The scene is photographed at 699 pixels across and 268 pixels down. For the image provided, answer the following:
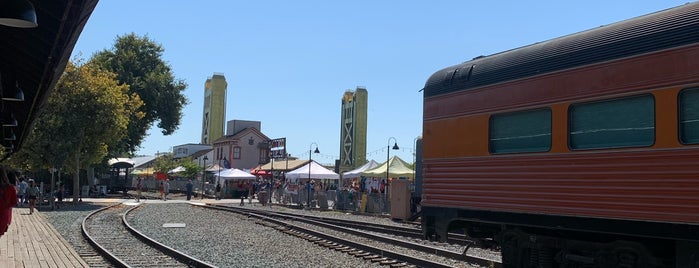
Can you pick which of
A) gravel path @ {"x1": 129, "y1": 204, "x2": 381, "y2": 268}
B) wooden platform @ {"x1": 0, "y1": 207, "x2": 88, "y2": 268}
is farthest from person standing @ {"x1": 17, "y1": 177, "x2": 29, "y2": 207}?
wooden platform @ {"x1": 0, "y1": 207, "x2": 88, "y2": 268}

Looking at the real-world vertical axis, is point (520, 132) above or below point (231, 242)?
above

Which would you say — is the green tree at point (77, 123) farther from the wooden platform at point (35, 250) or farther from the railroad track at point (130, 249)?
the wooden platform at point (35, 250)

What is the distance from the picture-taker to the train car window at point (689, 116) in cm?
574

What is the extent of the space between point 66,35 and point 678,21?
600 cm

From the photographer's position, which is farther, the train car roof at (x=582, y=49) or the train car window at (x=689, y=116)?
the train car roof at (x=582, y=49)

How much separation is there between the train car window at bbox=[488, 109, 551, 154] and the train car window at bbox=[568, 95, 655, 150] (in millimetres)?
403

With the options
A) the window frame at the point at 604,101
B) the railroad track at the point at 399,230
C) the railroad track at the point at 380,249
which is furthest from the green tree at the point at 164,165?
the window frame at the point at 604,101

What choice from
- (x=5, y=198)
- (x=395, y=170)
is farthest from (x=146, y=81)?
(x=5, y=198)

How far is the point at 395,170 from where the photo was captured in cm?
3238

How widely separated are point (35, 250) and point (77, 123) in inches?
755

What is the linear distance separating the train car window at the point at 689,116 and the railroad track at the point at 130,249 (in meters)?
7.99

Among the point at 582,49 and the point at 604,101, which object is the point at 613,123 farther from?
the point at 582,49

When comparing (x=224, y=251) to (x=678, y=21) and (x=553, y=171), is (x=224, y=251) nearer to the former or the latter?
(x=553, y=171)

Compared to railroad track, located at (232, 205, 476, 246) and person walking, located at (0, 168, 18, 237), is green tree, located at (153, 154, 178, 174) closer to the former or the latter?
railroad track, located at (232, 205, 476, 246)
